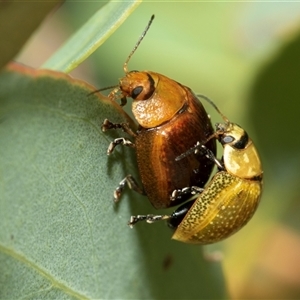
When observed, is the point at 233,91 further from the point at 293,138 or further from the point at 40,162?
the point at 40,162

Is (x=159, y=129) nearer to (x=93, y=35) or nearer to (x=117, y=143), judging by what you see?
(x=117, y=143)

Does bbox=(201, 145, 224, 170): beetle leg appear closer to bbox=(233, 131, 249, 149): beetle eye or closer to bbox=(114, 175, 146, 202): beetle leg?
bbox=(233, 131, 249, 149): beetle eye

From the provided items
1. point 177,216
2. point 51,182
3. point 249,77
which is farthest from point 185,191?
point 249,77

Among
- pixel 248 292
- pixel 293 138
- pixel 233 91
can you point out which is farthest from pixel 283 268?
pixel 233 91

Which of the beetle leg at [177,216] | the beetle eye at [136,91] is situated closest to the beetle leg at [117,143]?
the beetle eye at [136,91]

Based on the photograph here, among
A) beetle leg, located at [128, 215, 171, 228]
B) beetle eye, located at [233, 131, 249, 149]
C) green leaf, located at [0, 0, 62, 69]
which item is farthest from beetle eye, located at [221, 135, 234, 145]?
green leaf, located at [0, 0, 62, 69]
